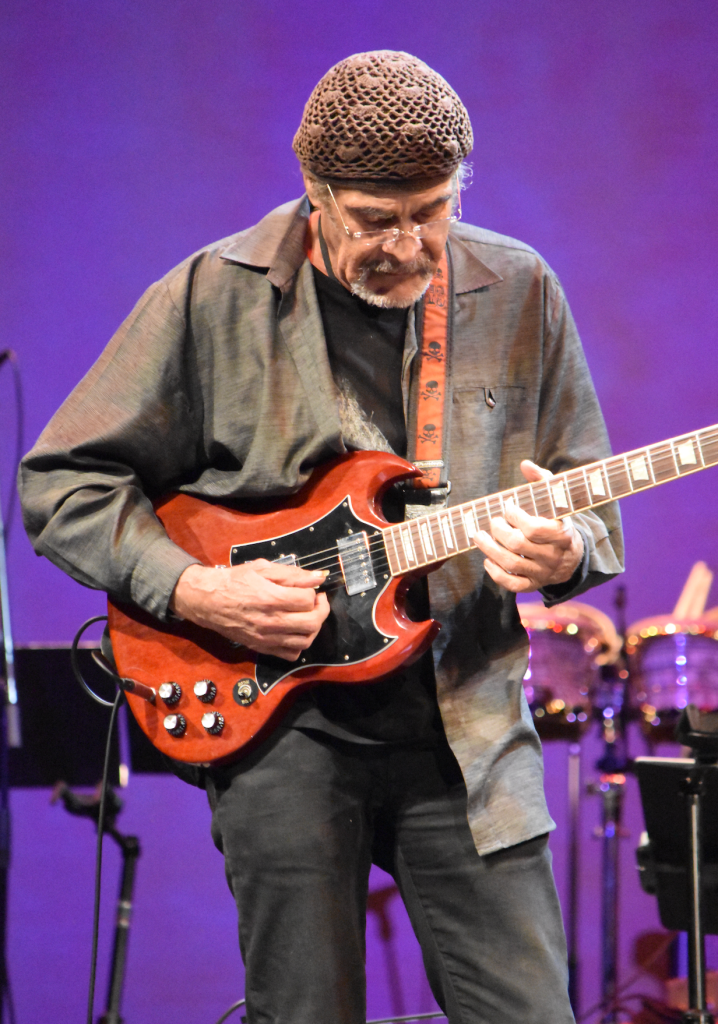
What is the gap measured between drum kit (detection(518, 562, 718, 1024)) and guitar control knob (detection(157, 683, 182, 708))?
2245mm

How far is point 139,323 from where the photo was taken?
86.4 inches

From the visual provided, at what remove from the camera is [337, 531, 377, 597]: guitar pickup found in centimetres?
206

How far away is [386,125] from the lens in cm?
199

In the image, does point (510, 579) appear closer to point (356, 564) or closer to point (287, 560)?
point (356, 564)

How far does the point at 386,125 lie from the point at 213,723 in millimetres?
1120

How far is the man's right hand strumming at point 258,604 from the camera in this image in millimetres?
1979

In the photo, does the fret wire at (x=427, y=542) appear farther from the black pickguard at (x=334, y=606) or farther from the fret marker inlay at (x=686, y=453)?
the fret marker inlay at (x=686, y=453)

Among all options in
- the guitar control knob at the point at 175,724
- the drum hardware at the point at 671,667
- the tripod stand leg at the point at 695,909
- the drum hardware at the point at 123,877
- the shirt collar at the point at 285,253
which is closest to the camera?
the guitar control knob at the point at 175,724

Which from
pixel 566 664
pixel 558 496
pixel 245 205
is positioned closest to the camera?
pixel 558 496

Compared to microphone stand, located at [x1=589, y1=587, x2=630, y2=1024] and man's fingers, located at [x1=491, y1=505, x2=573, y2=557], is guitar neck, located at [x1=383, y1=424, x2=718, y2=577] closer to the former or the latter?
man's fingers, located at [x1=491, y1=505, x2=573, y2=557]

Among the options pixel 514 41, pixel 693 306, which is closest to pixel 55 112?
pixel 514 41

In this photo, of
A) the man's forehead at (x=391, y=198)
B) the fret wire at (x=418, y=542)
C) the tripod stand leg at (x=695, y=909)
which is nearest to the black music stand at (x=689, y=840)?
the tripod stand leg at (x=695, y=909)

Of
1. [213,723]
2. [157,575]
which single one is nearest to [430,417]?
[157,575]

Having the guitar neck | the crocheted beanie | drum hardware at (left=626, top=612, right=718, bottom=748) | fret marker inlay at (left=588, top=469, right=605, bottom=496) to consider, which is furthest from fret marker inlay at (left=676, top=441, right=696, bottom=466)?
drum hardware at (left=626, top=612, right=718, bottom=748)
